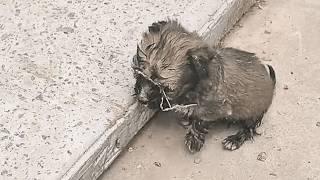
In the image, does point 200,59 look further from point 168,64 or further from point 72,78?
point 72,78

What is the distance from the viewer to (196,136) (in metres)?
4.07

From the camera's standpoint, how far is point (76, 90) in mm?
4000

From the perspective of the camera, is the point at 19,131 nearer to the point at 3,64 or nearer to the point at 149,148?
the point at 3,64

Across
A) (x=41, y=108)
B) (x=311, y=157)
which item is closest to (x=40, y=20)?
(x=41, y=108)

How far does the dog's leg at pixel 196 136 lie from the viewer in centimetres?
406

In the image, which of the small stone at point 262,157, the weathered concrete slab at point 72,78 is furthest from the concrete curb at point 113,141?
the small stone at point 262,157

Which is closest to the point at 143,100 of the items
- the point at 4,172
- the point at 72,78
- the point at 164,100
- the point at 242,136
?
the point at 164,100

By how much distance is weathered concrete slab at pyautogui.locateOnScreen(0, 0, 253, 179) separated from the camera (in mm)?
3660

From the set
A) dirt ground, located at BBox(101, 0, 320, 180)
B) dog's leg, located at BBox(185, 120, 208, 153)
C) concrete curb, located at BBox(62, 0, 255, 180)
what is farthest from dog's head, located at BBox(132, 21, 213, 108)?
dirt ground, located at BBox(101, 0, 320, 180)

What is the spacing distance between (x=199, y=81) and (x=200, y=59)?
0.43ft

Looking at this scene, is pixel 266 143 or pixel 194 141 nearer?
pixel 194 141

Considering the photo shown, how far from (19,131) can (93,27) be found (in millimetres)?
959

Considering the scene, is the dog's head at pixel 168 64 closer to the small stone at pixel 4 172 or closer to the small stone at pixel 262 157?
the small stone at pixel 262 157

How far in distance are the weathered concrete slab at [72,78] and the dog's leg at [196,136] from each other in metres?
0.29
